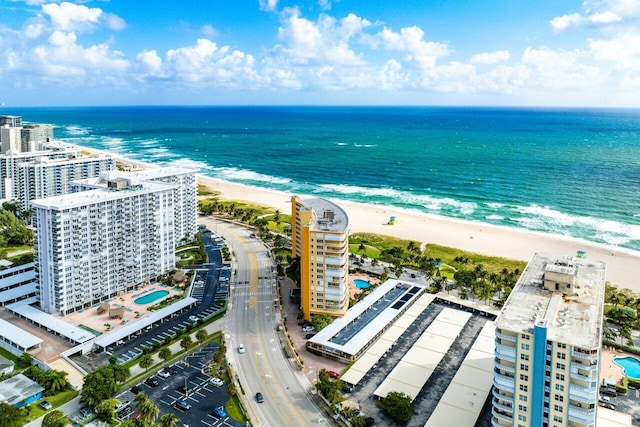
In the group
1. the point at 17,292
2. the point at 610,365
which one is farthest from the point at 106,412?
the point at 610,365

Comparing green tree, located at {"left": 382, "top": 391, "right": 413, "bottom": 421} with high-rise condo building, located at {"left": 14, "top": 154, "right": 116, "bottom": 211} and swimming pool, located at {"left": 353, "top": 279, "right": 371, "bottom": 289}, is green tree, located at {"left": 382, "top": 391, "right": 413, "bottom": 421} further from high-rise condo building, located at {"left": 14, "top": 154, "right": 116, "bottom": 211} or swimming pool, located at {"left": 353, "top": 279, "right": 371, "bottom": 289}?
high-rise condo building, located at {"left": 14, "top": 154, "right": 116, "bottom": 211}

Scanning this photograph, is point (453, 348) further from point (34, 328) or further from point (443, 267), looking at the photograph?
point (34, 328)

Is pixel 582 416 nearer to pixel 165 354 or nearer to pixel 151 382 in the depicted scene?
pixel 151 382

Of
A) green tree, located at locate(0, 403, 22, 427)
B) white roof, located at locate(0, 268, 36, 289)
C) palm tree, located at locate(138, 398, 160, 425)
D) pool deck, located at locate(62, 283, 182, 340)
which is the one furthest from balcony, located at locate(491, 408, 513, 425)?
white roof, located at locate(0, 268, 36, 289)

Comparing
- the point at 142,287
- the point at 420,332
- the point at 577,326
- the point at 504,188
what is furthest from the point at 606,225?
the point at 142,287

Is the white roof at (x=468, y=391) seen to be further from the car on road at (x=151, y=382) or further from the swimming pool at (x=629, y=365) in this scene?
the car on road at (x=151, y=382)
